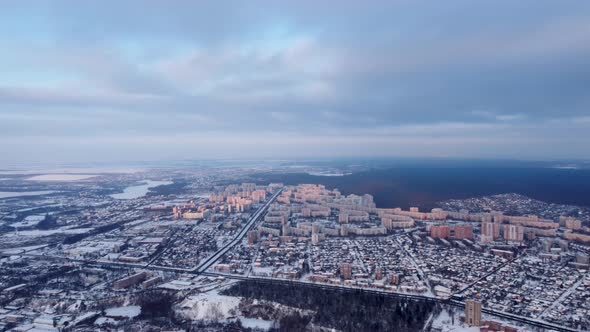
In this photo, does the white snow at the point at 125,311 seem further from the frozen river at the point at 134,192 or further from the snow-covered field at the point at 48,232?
the frozen river at the point at 134,192

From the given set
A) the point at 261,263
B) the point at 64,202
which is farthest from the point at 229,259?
the point at 64,202

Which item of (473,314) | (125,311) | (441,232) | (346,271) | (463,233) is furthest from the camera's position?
(441,232)

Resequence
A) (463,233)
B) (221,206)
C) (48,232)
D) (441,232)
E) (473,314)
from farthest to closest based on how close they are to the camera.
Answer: (221,206), (48,232), (441,232), (463,233), (473,314)

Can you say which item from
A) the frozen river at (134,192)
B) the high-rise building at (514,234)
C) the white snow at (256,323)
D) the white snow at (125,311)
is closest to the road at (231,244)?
the white snow at (125,311)

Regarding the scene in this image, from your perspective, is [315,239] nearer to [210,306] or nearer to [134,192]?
[210,306]

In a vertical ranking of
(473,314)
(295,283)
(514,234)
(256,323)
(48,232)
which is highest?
(514,234)

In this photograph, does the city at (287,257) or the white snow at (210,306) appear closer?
the white snow at (210,306)

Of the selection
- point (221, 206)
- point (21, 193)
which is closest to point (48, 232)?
point (221, 206)

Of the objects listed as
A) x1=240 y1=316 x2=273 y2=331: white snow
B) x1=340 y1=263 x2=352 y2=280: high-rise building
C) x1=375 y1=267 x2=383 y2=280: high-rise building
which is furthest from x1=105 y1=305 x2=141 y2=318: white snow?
x1=375 y1=267 x2=383 y2=280: high-rise building

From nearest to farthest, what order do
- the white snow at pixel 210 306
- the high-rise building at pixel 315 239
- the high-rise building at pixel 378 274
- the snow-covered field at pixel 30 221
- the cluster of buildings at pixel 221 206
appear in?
the white snow at pixel 210 306 → the high-rise building at pixel 378 274 → the high-rise building at pixel 315 239 → the snow-covered field at pixel 30 221 → the cluster of buildings at pixel 221 206
